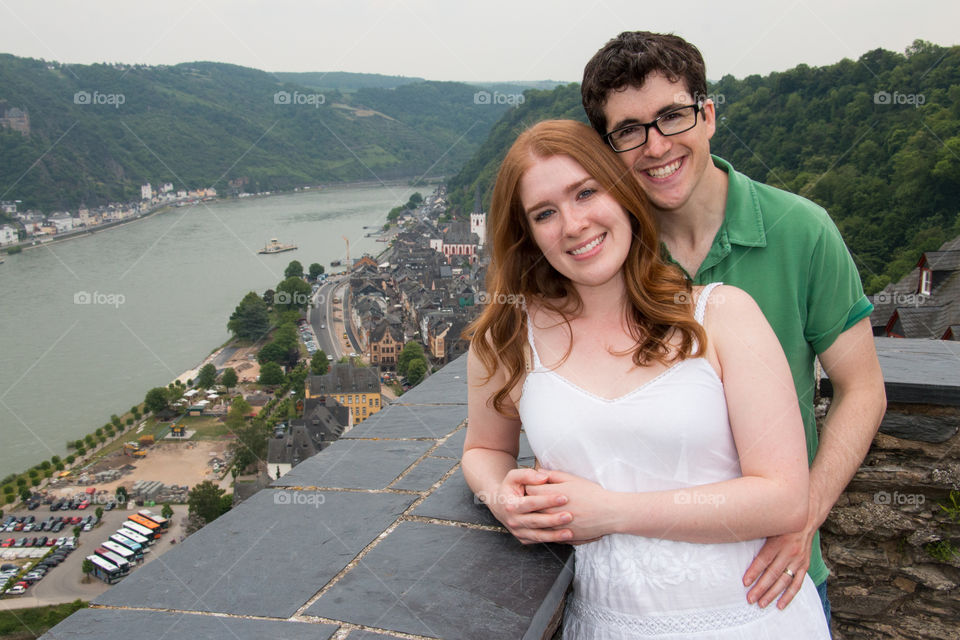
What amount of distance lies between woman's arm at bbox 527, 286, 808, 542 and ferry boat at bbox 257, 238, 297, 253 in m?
37.0

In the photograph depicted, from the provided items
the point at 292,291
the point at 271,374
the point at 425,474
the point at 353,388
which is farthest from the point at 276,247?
the point at 425,474

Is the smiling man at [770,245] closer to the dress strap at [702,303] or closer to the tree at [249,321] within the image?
the dress strap at [702,303]

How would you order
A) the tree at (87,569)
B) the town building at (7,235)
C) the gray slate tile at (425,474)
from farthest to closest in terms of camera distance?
the town building at (7,235)
the tree at (87,569)
the gray slate tile at (425,474)

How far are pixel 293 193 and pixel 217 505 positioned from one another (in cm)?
4926

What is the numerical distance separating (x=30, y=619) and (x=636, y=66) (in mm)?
13147

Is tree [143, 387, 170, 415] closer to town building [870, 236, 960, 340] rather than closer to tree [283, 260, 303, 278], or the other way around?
tree [283, 260, 303, 278]

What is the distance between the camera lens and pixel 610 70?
1.21m

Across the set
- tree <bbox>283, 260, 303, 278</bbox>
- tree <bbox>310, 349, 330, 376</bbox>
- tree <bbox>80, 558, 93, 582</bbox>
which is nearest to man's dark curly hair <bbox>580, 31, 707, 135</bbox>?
tree <bbox>80, 558, 93, 582</bbox>

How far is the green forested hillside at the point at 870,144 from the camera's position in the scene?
1734cm

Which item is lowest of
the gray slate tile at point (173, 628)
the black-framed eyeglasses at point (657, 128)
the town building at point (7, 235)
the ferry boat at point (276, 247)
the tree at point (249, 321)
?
the tree at point (249, 321)

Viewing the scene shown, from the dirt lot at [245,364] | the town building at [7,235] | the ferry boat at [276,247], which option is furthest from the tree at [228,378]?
the town building at [7,235]

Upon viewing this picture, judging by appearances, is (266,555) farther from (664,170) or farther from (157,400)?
(157,400)

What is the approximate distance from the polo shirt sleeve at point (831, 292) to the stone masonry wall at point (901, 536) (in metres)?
0.57

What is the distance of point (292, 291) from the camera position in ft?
92.4
